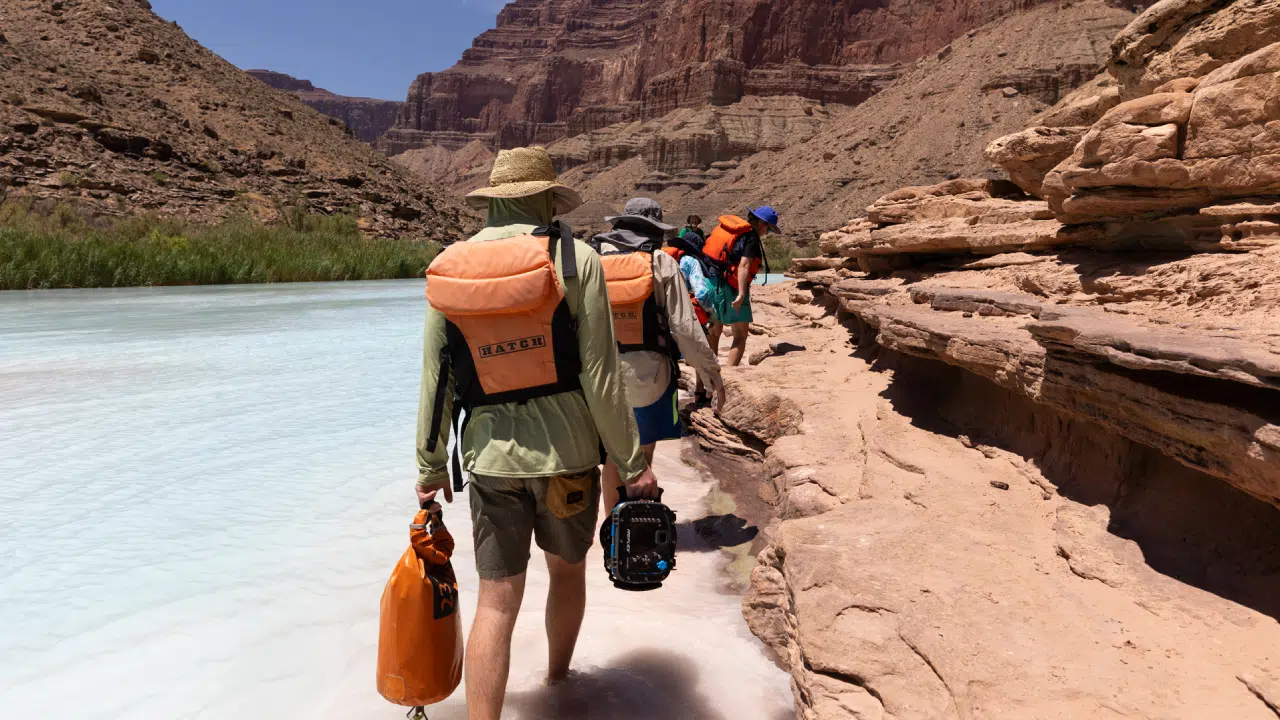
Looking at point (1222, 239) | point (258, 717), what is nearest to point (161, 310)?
point (258, 717)

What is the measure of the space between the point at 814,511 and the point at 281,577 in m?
2.50

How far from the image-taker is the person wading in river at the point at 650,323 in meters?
3.56

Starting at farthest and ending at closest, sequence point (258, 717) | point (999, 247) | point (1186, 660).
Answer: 1. point (999, 247)
2. point (258, 717)
3. point (1186, 660)

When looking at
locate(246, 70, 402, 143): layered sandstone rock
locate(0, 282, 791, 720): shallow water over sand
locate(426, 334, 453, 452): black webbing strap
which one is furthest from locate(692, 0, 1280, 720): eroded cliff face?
locate(246, 70, 402, 143): layered sandstone rock

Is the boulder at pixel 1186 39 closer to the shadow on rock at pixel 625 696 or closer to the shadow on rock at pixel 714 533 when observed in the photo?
the shadow on rock at pixel 714 533

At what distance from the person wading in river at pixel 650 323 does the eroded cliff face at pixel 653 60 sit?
73374 mm

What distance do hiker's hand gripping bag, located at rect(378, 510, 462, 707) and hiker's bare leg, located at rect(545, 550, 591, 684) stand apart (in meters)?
0.34

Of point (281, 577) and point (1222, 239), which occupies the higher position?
point (1222, 239)

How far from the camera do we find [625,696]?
293 cm

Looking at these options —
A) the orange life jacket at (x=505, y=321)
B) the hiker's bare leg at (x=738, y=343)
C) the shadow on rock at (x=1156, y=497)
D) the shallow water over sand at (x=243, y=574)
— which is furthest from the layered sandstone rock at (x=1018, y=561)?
the hiker's bare leg at (x=738, y=343)

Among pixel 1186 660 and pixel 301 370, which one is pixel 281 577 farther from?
pixel 301 370

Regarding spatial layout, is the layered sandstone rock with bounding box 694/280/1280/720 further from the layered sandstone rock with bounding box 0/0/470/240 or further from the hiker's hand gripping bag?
the layered sandstone rock with bounding box 0/0/470/240

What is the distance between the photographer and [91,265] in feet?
51.6

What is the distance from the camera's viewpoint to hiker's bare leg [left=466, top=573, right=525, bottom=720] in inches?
88.0
